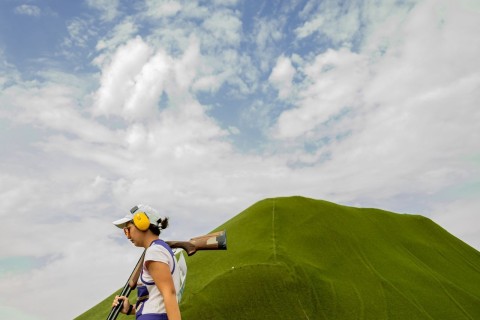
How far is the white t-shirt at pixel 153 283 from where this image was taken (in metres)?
4.27

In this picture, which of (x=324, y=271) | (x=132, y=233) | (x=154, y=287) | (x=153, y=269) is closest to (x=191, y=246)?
(x=132, y=233)

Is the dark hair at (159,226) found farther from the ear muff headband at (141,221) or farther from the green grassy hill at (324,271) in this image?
the green grassy hill at (324,271)

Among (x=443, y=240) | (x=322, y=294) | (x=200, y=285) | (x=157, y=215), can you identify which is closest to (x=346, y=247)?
(x=322, y=294)

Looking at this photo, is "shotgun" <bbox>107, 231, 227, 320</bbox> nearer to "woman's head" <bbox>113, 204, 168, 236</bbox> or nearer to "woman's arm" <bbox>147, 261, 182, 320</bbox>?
"woman's head" <bbox>113, 204, 168, 236</bbox>

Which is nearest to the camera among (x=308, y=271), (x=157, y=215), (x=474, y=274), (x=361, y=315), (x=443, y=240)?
(x=157, y=215)

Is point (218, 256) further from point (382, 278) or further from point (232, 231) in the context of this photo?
point (382, 278)

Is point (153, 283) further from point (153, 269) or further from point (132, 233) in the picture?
point (132, 233)

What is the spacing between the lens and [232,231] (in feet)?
75.2

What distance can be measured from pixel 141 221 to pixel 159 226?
0.62 ft

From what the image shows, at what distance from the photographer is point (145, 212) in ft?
15.2

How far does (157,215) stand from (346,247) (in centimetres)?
1844

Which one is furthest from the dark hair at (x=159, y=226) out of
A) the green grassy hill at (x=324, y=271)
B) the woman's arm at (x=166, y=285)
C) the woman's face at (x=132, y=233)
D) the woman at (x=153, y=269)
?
the green grassy hill at (x=324, y=271)

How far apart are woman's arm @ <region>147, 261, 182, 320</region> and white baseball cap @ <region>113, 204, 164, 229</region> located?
21.3 inches

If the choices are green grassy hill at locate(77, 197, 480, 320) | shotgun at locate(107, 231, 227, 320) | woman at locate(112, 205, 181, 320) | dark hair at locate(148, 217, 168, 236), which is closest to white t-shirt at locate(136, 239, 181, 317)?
woman at locate(112, 205, 181, 320)
